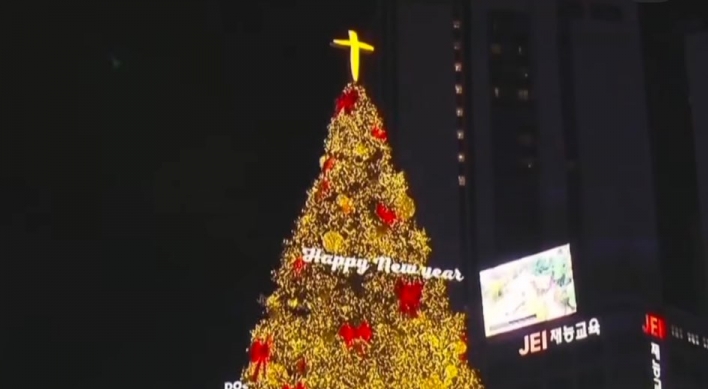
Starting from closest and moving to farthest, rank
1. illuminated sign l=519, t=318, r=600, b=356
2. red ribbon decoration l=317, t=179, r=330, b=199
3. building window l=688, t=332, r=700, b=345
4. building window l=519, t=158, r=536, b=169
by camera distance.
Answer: red ribbon decoration l=317, t=179, r=330, b=199 < illuminated sign l=519, t=318, r=600, b=356 < building window l=688, t=332, r=700, b=345 < building window l=519, t=158, r=536, b=169

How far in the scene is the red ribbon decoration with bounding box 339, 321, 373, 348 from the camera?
32.7 ft

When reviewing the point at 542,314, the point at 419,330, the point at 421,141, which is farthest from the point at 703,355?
the point at 419,330

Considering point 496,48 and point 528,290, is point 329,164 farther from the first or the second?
point 496,48

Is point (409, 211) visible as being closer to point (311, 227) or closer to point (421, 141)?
point (311, 227)

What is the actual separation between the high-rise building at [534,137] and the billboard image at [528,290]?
21.9 feet

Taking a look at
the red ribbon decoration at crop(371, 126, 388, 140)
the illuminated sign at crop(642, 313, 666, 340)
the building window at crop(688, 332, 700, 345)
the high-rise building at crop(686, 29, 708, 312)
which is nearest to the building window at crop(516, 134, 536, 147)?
the high-rise building at crop(686, 29, 708, 312)

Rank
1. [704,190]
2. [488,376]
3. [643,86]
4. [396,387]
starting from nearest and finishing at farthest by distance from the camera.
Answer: [396,387] < [488,376] < [704,190] < [643,86]

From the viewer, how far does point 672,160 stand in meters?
37.2

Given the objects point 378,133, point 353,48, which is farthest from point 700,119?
point 378,133

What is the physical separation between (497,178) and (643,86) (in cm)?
625

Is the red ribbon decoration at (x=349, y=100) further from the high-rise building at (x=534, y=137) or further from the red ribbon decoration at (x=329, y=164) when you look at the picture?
the high-rise building at (x=534, y=137)

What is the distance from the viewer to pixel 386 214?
1018 centimetres

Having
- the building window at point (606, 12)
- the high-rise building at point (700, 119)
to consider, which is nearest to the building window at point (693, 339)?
the high-rise building at point (700, 119)

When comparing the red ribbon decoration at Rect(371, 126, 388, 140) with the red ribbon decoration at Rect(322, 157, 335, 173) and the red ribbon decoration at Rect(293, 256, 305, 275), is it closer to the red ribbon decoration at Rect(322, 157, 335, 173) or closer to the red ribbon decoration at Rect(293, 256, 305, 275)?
the red ribbon decoration at Rect(322, 157, 335, 173)
